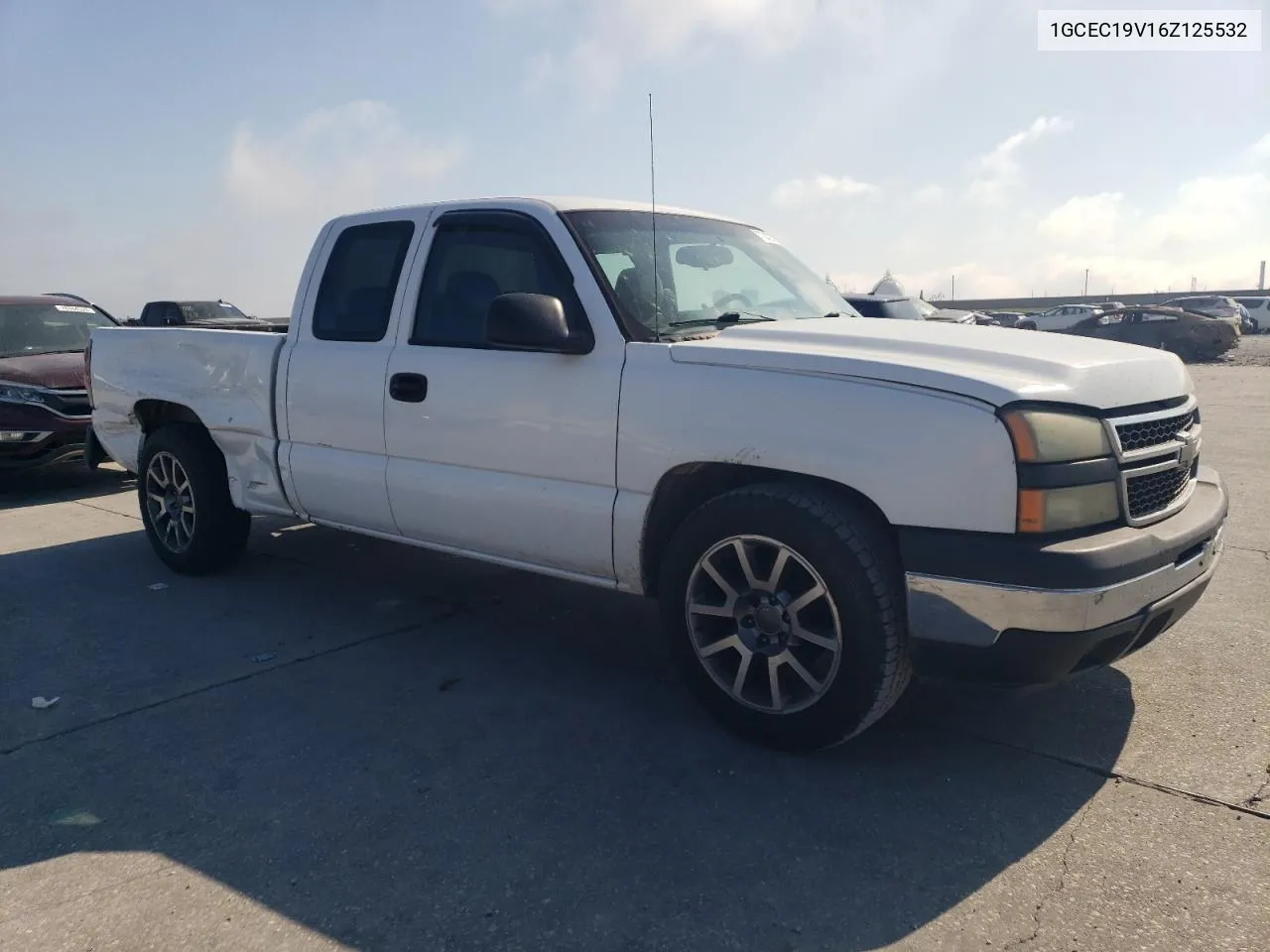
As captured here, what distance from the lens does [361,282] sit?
4609 millimetres

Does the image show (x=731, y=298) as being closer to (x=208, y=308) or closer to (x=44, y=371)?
(x=44, y=371)

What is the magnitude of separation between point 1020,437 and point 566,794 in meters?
1.75

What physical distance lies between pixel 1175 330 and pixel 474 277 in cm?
2458

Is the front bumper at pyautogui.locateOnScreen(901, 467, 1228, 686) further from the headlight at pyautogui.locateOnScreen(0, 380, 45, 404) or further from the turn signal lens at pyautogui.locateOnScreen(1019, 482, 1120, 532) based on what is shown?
the headlight at pyautogui.locateOnScreen(0, 380, 45, 404)

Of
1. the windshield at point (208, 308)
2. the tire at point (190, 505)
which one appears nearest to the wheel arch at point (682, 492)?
the tire at point (190, 505)

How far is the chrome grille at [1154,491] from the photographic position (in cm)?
302

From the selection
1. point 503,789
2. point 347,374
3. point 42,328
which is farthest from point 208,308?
point 503,789

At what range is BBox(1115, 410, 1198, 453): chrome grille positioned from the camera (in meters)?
3.02

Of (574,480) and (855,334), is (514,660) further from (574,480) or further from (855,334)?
(855,334)

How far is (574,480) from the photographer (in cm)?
373

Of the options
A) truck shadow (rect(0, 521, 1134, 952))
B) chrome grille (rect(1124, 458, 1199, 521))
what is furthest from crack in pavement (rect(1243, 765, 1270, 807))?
chrome grille (rect(1124, 458, 1199, 521))

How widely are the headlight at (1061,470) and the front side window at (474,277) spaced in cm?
185

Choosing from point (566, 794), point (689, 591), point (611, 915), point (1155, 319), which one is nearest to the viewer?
point (611, 915)

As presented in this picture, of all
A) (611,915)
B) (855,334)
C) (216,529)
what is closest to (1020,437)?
(855,334)
